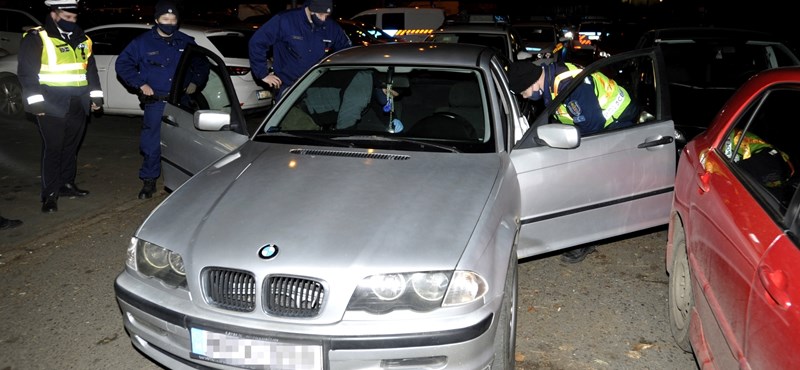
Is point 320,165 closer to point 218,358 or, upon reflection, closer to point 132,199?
point 218,358

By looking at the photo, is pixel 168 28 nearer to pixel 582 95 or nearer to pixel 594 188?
pixel 582 95

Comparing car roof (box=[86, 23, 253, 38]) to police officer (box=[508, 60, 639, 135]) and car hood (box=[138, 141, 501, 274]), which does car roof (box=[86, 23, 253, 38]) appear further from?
car hood (box=[138, 141, 501, 274])

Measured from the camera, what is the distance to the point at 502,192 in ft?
11.8

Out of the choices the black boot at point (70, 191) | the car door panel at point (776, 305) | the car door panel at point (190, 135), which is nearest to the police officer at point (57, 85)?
the black boot at point (70, 191)

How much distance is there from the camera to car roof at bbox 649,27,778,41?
762cm

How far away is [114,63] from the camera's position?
965cm

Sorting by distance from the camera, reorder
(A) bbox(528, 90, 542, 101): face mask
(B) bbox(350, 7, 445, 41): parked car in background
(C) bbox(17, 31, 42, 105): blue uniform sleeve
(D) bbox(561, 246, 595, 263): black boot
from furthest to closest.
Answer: (B) bbox(350, 7, 445, 41): parked car in background, (C) bbox(17, 31, 42, 105): blue uniform sleeve, (D) bbox(561, 246, 595, 263): black boot, (A) bbox(528, 90, 542, 101): face mask

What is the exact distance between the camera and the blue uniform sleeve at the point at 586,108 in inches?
183

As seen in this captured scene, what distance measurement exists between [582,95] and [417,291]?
2.30 metres

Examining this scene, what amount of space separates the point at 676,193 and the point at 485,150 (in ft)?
3.60

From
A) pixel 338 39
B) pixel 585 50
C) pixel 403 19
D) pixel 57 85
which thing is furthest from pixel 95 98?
pixel 585 50

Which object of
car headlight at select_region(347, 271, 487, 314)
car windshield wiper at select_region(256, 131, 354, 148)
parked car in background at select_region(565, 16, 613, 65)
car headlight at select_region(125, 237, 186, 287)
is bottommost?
parked car in background at select_region(565, 16, 613, 65)

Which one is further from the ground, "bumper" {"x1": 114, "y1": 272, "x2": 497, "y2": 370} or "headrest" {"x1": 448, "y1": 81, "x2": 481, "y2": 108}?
"headrest" {"x1": 448, "y1": 81, "x2": 481, "y2": 108}

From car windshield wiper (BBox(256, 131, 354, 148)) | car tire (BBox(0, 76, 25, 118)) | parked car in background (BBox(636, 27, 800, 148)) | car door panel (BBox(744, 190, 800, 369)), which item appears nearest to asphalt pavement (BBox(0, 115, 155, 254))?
car tire (BBox(0, 76, 25, 118))
